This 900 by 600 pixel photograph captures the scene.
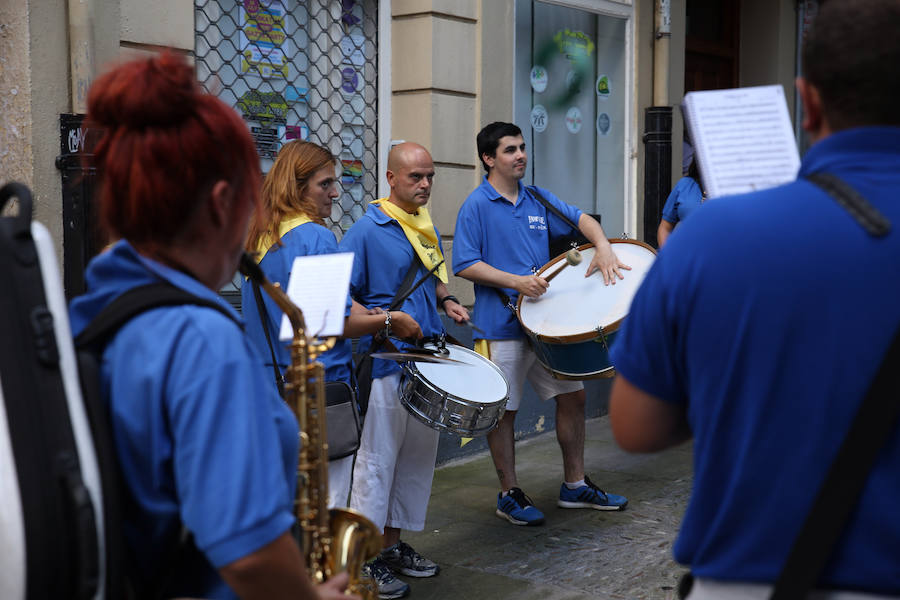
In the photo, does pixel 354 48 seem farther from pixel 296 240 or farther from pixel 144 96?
pixel 144 96

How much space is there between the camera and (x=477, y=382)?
4.32m

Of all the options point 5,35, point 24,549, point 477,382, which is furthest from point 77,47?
point 24,549

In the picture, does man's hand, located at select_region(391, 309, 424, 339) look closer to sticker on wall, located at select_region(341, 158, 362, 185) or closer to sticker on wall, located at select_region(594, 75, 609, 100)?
sticker on wall, located at select_region(341, 158, 362, 185)

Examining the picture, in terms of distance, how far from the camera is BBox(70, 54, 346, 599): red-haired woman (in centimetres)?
143

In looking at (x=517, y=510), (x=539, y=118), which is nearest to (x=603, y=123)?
(x=539, y=118)

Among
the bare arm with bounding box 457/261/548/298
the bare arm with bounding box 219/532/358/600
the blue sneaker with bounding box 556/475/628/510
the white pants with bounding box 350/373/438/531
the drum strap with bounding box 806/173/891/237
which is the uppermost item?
the drum strap with bounding box 806/173/891/237

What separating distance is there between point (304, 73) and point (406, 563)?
3.28 metres

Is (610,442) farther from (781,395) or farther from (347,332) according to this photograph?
(781,395)

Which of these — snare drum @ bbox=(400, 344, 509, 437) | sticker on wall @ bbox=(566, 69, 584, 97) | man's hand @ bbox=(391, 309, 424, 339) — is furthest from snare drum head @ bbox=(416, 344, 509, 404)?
sticker on wall @ bbox=(566, 69, 584, 97)

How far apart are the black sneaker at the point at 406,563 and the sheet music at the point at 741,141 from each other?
3.24m

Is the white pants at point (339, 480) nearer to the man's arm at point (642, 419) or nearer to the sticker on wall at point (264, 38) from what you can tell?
the man's arm at point (642, 419)

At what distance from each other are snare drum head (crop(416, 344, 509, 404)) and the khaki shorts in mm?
899

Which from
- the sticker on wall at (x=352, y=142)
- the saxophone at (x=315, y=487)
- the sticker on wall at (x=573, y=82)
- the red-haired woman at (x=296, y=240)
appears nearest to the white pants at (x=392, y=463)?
the red-haired woman at (x=296, y=240)

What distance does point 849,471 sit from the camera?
1.40 metres
